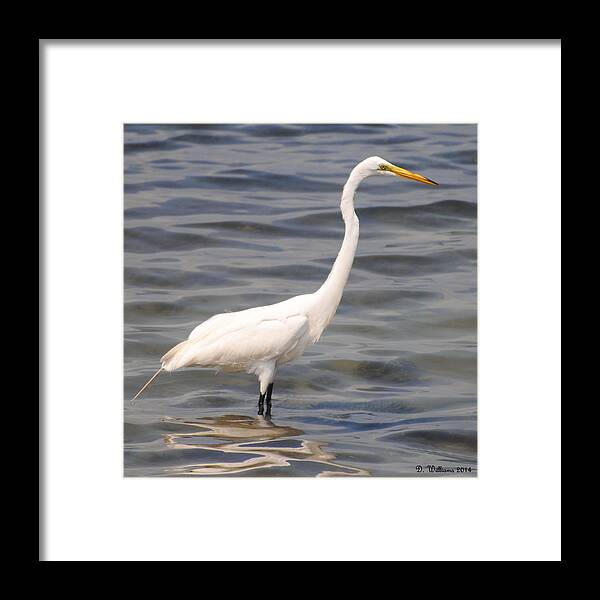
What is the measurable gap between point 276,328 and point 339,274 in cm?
30

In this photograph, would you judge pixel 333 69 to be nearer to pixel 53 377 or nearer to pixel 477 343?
pixel 477 343

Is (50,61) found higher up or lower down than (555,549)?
Result: higher up

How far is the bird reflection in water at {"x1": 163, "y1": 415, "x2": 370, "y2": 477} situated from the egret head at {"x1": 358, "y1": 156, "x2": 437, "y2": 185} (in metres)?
0.95

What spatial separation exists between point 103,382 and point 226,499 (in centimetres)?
57

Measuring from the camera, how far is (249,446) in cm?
475

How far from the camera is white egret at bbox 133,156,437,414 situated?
16.1ft

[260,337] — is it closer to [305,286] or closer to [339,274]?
[305,286]

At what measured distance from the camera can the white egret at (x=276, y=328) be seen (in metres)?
4.91

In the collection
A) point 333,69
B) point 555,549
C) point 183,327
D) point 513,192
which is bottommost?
point 555,549

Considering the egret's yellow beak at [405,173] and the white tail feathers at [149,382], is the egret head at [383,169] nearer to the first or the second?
the egret's yellow beak at [405,173]

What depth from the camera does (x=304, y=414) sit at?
4871 mm

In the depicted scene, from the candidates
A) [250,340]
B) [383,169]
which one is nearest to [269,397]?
[250,340]

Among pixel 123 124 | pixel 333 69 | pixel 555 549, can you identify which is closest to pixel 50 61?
pixel 123 124

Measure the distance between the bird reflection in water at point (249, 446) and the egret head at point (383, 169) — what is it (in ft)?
3.12
